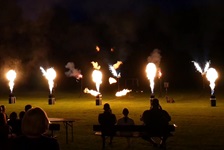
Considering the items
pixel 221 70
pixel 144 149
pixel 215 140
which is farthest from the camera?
pixel 221 70

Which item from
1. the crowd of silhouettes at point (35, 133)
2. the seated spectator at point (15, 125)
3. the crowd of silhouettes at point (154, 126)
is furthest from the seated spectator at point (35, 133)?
the crowd of silhouettes at point (154, 126)

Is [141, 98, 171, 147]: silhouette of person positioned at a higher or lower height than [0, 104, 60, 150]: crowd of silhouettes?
lower

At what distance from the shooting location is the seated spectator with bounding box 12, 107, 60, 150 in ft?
11.4

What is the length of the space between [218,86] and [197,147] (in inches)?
1694

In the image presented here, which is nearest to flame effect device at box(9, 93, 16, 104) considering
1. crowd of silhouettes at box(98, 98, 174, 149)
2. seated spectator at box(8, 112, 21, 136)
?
seated spectator at box(8, 112, 21, 136)

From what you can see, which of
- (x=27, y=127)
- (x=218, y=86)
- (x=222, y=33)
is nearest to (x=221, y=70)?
(x=222, y=33)

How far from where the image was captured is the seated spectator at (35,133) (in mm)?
3470

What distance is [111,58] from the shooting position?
5816cm

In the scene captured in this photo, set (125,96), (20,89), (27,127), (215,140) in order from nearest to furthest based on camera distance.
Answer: (27,127) → (215,140) → (125,96) → (20,89)

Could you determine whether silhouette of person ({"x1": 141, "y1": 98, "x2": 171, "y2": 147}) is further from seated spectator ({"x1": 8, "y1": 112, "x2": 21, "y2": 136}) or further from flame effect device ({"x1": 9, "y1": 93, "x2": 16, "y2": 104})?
flame effect device ({"x1": 9, "y1": 93, "x2": 16, "y2": 104})

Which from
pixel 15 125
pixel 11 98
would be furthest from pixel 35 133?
pixel 11 98

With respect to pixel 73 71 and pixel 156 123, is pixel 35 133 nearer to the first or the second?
pixel 156 123

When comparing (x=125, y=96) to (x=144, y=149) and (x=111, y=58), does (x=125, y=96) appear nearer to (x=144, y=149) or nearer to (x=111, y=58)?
(x=111, y=58)

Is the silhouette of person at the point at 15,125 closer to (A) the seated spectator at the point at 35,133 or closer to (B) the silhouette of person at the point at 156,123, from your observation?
(B) the silhouette of person at the point at 156,123
